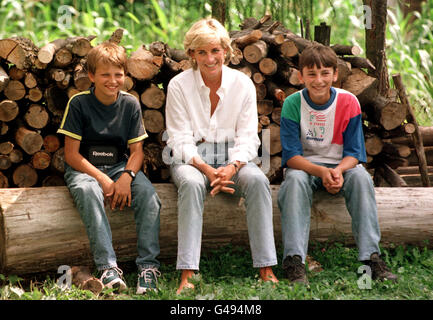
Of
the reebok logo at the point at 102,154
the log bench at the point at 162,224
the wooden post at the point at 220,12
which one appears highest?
the wooden post at the point at 220,12

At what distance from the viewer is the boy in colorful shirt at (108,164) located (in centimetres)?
337

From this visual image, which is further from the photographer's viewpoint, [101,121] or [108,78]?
[101,121]

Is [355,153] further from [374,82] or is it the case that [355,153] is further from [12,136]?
[12,136]

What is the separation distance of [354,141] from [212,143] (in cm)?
94

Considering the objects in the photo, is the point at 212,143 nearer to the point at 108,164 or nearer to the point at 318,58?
the point at 108,164

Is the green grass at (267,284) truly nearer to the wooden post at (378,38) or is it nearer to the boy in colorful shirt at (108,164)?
the boy in colorful shirt at (108,164)

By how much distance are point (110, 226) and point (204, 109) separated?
99 centimetres

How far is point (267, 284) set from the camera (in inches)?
127

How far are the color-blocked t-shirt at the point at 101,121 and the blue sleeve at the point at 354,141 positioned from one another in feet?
4.44

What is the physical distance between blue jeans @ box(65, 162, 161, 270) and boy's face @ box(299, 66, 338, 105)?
1240 mm

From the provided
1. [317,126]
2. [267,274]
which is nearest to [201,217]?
[267,274]

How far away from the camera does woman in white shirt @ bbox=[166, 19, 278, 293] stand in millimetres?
3383

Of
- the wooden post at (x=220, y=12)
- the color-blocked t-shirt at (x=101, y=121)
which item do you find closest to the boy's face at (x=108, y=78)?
the color-blocked t-shirt at (x=101, y=121)

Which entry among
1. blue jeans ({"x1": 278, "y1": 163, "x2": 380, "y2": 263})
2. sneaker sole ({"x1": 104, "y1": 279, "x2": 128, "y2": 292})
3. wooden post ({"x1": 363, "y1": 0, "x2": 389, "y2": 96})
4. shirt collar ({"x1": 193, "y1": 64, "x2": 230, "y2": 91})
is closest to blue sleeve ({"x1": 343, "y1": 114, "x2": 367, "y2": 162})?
blue jeans ({"x1": 278, "y1": 163, "x2": 380, "y2": 263})
